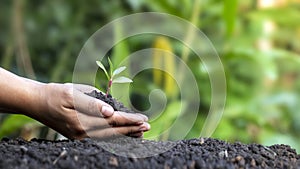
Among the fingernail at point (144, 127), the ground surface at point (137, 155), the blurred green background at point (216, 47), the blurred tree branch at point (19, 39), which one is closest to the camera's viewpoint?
the ground surface at point (137, 155)

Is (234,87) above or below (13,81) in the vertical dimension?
above

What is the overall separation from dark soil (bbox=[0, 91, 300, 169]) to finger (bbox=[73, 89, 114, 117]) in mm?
36

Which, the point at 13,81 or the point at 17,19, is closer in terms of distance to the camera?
the point at 13,81

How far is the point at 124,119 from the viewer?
72cm

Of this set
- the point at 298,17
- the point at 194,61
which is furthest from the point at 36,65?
the point at 298,17

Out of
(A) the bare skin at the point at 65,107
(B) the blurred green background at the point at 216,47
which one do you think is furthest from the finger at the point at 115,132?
(B) the blurred green background at the point at 216,47

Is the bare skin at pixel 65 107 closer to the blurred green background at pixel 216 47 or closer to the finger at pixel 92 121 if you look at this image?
the finger at pixel 92 121

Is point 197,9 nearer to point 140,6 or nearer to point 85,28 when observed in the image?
point 140,6

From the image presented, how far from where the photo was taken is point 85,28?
8.40ft

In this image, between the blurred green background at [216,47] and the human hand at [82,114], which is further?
the blurred green background at [216,47]

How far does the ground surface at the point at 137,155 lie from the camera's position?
2.07ft

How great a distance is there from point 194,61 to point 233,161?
1377 millimetres

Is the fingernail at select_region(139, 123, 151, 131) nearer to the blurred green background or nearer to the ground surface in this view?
the ground surface

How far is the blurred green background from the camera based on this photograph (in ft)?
6.13
